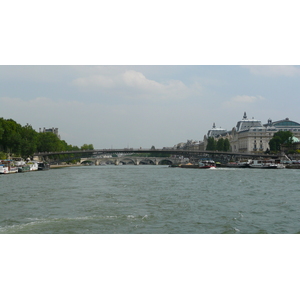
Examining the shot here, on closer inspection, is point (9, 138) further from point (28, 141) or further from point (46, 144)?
point (46, 144)

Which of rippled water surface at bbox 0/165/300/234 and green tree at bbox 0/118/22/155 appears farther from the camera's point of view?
green tree at bbox 0/118/22/155

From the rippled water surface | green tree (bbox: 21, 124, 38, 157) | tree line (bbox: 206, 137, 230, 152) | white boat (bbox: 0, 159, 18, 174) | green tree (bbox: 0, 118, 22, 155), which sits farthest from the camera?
tree line (bbox: 206, 137, 230, 152)

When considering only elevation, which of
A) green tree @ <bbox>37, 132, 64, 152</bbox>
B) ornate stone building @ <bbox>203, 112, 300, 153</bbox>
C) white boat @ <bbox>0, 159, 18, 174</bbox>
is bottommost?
white boat @ <bbox>0, 159, 18, 174</bbox>

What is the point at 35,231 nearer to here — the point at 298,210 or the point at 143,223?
the point at 143,223

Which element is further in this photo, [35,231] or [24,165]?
[24,165]

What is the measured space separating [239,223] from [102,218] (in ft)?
12.0

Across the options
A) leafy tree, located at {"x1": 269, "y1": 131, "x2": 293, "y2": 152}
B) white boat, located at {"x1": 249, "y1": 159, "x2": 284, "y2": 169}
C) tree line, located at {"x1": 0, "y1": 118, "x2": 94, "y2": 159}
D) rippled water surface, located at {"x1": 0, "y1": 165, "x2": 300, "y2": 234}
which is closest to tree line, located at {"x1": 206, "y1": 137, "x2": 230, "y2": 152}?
leafy tree, located at {"x1": 269, "y1": 131, "x2": 293, "y2": 152}

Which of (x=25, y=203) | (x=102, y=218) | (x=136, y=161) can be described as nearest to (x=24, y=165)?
(x=25, y=203)

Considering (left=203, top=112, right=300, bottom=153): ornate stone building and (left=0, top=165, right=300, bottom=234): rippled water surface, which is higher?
(left=203, top=112, right=300, bottom=153): ornate stone building

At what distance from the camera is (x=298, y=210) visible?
13.2 metres

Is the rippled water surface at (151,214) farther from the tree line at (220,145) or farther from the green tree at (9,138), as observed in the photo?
the tree line at (220,145)

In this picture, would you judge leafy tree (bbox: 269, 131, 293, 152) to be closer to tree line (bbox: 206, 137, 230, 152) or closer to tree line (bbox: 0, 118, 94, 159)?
tree line (bbox: 206, 137, 230, 152)

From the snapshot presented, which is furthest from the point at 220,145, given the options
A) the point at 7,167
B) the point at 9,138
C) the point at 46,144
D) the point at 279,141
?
the point at 7,167

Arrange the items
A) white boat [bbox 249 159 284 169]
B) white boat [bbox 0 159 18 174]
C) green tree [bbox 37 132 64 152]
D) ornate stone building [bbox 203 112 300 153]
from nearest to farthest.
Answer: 1. white boat [bbox 0 159 18 174]
2. white boat [bbox 249 159 284 169]
3. green tree [bbox 37 132 64 152]
4. ornate stone building [bbox 203 112 300 153]
